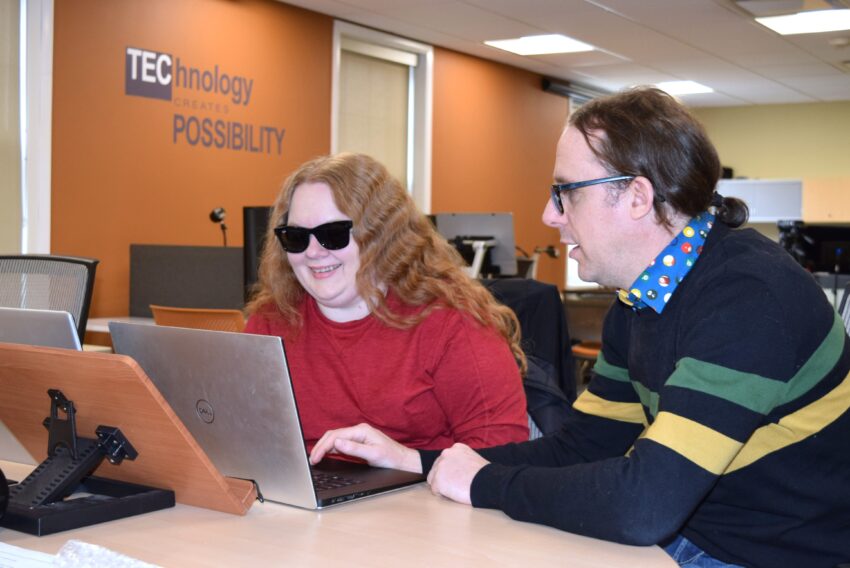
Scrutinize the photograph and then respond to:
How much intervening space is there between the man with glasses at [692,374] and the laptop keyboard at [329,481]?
0.13 m

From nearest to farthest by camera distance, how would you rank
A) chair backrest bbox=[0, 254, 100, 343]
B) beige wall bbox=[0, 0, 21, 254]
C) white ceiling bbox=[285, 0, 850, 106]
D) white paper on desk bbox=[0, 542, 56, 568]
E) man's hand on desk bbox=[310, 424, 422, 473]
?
white paper on desk bbox=[0, 542, 56, 568] → man's hand on desk bbox=[310, 424, 422, 473] → chair backrest bbox=[0, 254, 100, 343] → beige wall bbox=[0, 0, 21, 254] → white ceiling bbox=[285, 0, 850, 106]

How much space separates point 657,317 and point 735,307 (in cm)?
18

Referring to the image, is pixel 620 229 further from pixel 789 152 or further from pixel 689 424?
pixel 789 152

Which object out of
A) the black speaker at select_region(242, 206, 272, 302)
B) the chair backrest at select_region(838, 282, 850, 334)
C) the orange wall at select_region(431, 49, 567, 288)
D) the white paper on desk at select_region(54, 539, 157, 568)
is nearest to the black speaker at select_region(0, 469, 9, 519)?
the white paper on desk at select_region(54, 539, 157, 568)

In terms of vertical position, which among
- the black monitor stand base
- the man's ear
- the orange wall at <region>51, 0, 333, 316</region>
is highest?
the orange wall at <region>51, 0, 333, 316</region>

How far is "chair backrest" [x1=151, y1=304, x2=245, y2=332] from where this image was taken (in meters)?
3.48

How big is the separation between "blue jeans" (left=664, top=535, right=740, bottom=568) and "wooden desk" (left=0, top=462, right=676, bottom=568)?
0.27 metres

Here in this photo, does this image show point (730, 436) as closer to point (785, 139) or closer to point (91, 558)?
point (91, 558)

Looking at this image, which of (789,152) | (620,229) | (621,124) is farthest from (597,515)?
(789,152)

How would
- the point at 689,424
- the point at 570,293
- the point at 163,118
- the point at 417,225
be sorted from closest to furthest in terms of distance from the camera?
the point at 689,424 < the point at 417,225 < the point at 163,118 < the point at 570,293

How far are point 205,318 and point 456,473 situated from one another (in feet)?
7.33

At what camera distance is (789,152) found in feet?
35.9

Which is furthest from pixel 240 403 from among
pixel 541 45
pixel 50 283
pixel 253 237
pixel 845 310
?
pixel 541 45

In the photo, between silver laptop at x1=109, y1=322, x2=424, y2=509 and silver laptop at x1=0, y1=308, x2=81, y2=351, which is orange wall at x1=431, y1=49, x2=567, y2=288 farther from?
silver laptop at x1=109, y1=322, x2=424, y2=509
